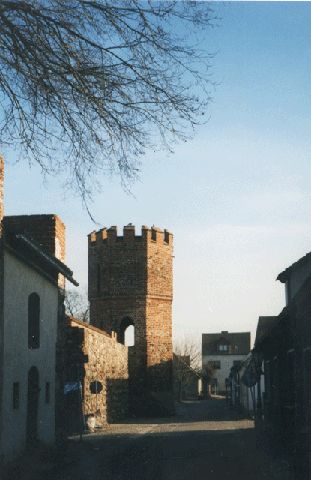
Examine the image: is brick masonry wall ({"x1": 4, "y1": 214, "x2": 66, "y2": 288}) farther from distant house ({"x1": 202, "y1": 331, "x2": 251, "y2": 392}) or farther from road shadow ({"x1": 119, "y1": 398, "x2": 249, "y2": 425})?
distant house ({"x1": 202, "y1": 331, "x2": 251, "y2": 392})

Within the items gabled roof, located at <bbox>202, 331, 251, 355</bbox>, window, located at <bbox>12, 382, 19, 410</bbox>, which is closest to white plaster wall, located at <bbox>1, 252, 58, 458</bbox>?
window, located at <bbox>12, 382, 19, 410</bbox>

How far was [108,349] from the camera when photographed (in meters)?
33.5

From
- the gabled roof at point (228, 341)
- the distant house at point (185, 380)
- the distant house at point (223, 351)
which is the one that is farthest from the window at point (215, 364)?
the distant house at point (185, 380)

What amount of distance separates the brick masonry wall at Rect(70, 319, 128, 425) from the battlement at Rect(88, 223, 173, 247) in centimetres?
702

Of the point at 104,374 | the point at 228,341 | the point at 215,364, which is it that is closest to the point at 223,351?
the point at 228,341

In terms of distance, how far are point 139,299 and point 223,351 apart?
233 feet

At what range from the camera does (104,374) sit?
32156 mm

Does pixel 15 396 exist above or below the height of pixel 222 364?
above

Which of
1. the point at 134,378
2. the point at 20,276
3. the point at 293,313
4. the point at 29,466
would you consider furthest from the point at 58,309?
the point at 134,378

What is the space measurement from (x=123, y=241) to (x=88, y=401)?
16.0 meters

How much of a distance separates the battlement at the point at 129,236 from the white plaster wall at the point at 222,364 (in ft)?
221

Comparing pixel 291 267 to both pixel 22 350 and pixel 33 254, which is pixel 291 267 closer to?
pixel 33 254

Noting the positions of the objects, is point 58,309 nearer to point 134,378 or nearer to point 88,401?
point 88,401

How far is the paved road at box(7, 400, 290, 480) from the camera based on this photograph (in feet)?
44.9
